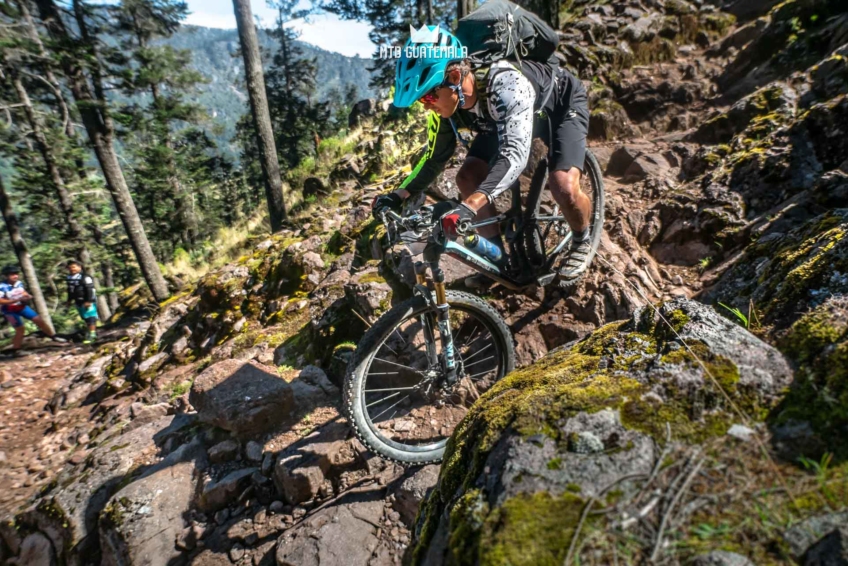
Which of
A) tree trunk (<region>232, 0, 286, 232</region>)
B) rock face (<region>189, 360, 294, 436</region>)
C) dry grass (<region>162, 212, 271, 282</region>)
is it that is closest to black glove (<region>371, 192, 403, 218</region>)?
rock face (<region>189, 360, 294, 436</region>)

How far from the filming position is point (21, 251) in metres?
12.9

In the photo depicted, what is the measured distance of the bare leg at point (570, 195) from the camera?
3289 millimetres

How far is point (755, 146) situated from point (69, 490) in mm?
7848

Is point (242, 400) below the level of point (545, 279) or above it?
below

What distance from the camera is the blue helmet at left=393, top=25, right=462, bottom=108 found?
2.81 metres

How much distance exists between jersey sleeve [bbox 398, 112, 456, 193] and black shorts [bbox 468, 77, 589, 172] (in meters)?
0.35

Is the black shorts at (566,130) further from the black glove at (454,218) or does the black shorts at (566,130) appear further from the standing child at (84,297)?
the standing child at (84,297)

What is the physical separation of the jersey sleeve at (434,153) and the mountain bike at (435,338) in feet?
1.78

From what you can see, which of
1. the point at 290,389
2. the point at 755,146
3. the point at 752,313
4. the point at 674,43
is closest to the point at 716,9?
the point at 674,43

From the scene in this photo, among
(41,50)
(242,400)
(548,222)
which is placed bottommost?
(242,400)

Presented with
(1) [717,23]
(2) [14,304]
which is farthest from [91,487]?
(1) [717,23]

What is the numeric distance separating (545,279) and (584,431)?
8.51ft

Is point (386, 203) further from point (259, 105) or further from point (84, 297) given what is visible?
point (84, 297)

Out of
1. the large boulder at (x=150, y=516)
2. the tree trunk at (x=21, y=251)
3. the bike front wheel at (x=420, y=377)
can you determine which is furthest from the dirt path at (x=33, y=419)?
the bike front wheel at (x=420, y=377)
